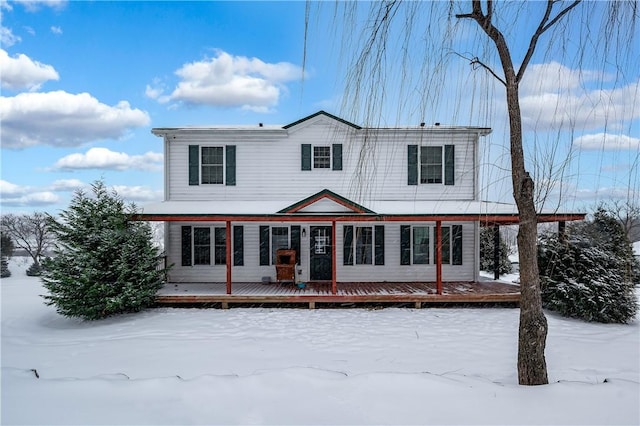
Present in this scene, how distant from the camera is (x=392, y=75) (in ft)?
9.68

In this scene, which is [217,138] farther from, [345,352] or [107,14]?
[345,352]

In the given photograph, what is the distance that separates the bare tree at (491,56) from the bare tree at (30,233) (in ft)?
72.4

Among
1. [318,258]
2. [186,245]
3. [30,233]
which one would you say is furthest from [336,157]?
[30,233]

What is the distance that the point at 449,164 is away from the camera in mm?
11641

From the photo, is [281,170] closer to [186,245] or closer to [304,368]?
[186,245]

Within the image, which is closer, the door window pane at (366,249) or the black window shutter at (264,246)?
the black window shutter at (264,246)

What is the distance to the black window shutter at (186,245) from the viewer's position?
11648mm

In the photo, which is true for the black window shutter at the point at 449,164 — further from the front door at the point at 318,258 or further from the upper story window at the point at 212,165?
the upper story window at the point at 212,165

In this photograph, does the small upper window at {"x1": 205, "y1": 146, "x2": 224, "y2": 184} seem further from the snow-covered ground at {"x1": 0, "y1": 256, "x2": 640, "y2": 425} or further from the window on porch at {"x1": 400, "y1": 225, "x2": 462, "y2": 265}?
the window on porch at {"x1": 400, "y1": 225, "x2": 462, "y2": 265}

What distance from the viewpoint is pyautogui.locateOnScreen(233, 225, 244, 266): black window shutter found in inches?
458

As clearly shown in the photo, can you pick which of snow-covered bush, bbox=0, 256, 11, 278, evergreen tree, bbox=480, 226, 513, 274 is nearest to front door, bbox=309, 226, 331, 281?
evergreen tree, bbox=480, 226, 513, 274

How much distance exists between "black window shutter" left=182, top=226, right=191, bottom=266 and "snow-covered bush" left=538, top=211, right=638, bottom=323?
1006 centimetres

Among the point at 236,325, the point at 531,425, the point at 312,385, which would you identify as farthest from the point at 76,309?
the point at 531,425

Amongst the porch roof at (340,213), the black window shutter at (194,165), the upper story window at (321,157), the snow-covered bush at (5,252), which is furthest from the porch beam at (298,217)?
the snow-covered bush at (5,252)
